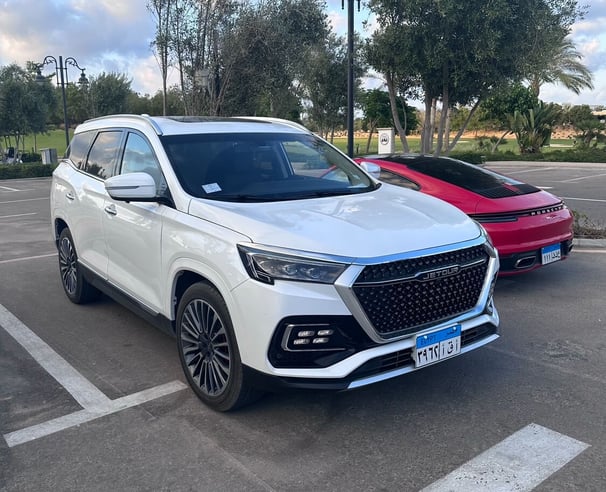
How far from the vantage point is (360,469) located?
3107 mm

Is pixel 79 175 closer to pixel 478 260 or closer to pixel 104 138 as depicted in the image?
pixel 104 138

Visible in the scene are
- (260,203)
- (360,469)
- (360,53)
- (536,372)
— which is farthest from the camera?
(360,53)

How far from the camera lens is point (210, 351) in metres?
3.71

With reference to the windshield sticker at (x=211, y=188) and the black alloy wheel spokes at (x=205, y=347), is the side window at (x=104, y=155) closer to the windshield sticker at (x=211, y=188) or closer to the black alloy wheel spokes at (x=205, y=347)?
the windshield sticker at (x=211, y=188)

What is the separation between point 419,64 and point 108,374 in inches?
424

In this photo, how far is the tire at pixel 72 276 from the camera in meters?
5.92

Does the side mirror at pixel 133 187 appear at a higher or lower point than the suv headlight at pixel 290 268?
higher

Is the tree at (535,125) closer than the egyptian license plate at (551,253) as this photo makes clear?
No

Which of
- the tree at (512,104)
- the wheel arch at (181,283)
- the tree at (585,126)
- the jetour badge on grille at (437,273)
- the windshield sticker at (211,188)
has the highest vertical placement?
the tree at (512,104)

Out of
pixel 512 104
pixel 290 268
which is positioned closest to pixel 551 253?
pixel 290 268

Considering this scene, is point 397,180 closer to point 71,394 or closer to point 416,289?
point 416,289

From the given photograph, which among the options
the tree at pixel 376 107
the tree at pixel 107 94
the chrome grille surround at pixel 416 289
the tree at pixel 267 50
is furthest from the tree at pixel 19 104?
the chrome grille surround at pixel 416 289

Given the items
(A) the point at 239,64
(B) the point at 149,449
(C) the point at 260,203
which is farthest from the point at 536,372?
(A) the point at 239,64

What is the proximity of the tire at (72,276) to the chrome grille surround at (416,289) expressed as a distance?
3.61 m
